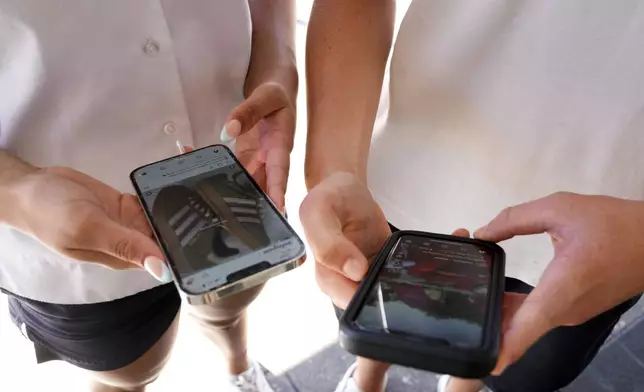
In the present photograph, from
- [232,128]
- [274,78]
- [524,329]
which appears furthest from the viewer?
[274,78]

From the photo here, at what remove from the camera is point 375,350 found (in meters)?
0.36

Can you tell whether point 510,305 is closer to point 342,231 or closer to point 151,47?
point 342,231

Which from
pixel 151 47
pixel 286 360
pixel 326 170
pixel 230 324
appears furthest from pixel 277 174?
pixel 286 360

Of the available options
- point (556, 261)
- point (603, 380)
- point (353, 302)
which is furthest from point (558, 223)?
point (603, 380)

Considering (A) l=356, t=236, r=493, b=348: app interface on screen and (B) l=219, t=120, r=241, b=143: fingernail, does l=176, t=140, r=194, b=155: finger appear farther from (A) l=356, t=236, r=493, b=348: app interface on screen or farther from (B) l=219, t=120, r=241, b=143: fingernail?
(A) l=356, t=236, r=493, b=348: app interface on screen

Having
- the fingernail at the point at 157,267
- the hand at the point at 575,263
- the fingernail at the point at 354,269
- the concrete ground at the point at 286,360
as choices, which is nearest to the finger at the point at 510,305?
the hand at the point at 575,263

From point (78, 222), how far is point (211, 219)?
10 centimetres

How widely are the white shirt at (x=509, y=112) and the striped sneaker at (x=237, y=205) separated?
0.15 m

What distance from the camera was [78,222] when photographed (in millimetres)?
405

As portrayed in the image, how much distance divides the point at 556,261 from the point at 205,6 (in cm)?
37

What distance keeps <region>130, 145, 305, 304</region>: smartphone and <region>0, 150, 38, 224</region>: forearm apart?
0.09 meters

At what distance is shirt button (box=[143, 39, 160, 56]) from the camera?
0.49 m

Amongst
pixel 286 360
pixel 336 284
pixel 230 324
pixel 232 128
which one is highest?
pixel 232 128

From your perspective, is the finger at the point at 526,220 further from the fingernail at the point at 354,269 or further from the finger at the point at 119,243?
the finger at the point at 119,243
